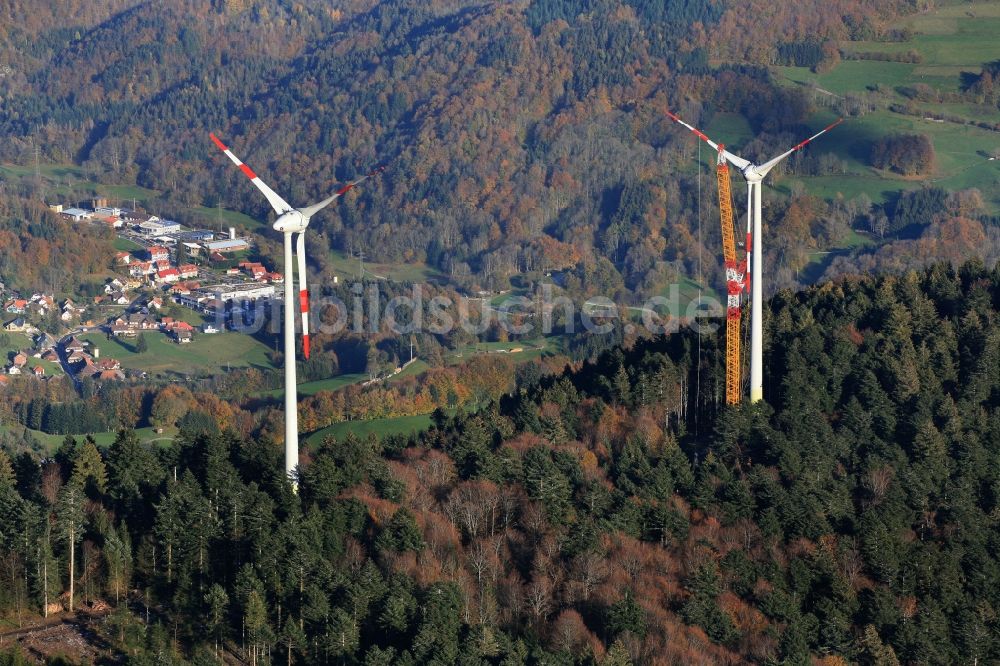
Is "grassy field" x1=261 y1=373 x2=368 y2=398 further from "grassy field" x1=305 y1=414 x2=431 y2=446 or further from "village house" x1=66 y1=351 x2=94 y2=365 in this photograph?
"grassy field" x1=305 y1=414 x2=431 y2=446

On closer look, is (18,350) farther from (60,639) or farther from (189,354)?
(60,639)

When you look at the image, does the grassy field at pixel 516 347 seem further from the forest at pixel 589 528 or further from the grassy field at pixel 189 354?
the forest at pixel 589 528

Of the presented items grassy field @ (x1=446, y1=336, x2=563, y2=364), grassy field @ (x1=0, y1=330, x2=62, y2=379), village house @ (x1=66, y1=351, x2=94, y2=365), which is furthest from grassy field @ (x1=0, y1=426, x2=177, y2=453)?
grassy field @ (x1=446, y1=336, x2=563, y2=364)

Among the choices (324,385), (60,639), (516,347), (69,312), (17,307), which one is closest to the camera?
(60,639)

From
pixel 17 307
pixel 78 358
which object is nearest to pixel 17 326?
pixel 17 307

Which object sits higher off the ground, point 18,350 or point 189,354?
point 18,350

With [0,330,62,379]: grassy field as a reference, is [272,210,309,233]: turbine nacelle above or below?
above

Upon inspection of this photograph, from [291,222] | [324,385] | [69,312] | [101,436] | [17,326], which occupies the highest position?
[291,222]
